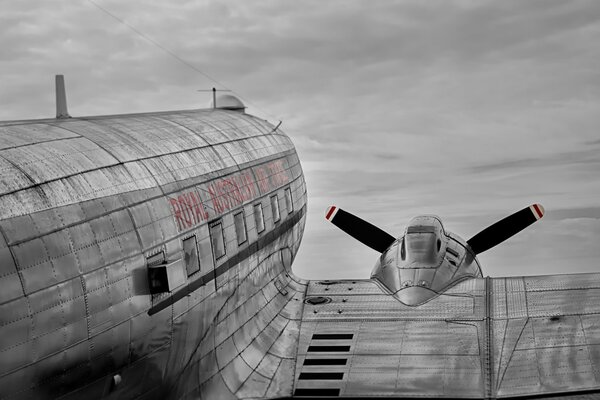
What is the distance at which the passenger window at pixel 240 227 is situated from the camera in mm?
13455

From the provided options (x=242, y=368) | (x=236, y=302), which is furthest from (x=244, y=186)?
(x=242, y=368)

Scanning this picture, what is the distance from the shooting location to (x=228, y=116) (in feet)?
60.0

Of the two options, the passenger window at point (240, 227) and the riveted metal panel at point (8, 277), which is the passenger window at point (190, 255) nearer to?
the passenger window at point (240, 227)

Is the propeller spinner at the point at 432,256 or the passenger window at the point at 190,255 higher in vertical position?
the passenger window at the point at 190,255

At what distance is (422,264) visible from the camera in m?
16.2

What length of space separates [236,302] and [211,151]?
9.34ft

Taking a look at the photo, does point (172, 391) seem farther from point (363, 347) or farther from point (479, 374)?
point (479, 374)

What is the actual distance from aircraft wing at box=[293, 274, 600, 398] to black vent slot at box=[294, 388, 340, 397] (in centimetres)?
2

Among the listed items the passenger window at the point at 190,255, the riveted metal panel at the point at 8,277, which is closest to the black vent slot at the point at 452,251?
the passenger window at the point at 190,255

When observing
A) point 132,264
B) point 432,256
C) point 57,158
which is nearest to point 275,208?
point 432,256

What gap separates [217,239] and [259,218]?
3094mm

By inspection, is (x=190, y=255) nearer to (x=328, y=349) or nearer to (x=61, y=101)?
(x=328, y=349)

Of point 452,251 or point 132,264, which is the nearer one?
point 132,264

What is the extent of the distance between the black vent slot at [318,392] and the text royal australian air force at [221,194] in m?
3.29
